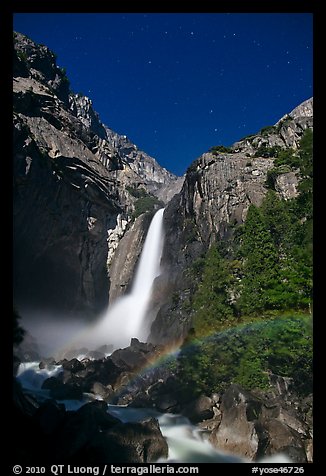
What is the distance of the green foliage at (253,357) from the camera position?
14.7 meters

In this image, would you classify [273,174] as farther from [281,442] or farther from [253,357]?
[281,442]

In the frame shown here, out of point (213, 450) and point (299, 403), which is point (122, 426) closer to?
point (213, 450)

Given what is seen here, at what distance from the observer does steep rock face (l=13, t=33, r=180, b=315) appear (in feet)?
107

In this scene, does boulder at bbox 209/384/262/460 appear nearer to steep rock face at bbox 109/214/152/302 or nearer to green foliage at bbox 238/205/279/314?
green foliage at bbox 238/205/279/314

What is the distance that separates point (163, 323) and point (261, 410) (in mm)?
19449

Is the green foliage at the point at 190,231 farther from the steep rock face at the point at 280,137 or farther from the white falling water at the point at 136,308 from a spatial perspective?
the steep rock face at the point at 280,137

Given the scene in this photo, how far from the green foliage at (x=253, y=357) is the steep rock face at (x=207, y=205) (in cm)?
864

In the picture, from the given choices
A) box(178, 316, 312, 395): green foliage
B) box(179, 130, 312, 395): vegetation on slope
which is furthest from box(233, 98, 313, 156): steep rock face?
box(178, 316, 312, 395): green foliage

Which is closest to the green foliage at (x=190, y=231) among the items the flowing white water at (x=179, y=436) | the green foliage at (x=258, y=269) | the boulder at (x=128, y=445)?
the green foliage at (x=258, y=269)

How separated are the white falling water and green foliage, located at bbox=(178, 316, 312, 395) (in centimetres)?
1878

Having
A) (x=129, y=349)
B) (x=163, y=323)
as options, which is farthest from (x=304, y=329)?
(x=163, y=323)

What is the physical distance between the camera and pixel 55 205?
3575cm

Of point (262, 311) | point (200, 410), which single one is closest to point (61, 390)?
point (200, 410)

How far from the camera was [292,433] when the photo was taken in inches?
473
